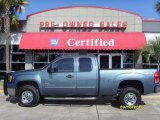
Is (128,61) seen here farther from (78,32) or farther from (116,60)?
(78,32)

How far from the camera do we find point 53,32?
86.6 feet

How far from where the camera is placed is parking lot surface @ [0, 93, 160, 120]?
1097 centimetres

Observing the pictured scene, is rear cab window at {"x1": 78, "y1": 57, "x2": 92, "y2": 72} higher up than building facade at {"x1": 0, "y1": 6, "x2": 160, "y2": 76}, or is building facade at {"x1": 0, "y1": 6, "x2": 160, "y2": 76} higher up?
building facade at {"x1": 0, "y1": 6, "x2": 160, "y2": 76}

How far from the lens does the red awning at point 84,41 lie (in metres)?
25.1

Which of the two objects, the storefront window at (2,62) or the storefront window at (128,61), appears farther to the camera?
the storefront window at (2,62)

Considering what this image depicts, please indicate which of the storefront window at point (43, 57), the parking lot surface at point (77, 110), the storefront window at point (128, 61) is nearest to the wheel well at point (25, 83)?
the parking lot surface at point (77, 110)

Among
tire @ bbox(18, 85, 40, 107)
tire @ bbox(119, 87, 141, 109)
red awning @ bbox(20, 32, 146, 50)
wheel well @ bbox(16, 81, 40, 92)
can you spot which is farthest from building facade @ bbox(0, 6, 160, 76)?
tire @ bbox(119, 87, 141, 109)

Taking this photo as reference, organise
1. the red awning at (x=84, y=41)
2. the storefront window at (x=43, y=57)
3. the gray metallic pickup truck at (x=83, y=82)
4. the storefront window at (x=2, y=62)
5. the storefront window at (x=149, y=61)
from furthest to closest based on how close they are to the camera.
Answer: the storefront window at (x=2, y=62) → the storefront window at (x=43, y=57) → the red awning at (x=84, y=41) → the storefront window at (x=149, y=61) → the gray metallic pickup truck at (x=83, y=82)

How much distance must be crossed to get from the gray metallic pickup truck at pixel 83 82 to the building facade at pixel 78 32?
12689mm

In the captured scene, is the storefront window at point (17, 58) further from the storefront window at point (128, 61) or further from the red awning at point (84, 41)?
the storefront window at point (128, 61)

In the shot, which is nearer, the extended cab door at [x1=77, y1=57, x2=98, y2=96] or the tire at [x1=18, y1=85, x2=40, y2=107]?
the extended cab door at [x1=77, y1=57, x2=98, y2=96]

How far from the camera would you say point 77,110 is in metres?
12.2

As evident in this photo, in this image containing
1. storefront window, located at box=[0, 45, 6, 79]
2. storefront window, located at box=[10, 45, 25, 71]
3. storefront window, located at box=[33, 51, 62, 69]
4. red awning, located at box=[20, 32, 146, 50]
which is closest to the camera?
red awning, located at box=[20, 32, 146, 50]

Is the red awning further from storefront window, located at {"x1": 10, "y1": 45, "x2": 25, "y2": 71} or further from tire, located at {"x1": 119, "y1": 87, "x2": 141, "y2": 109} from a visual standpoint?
tire, located at {"x1": 119, "y1": 87, "x2": 141, "y2": 109}
